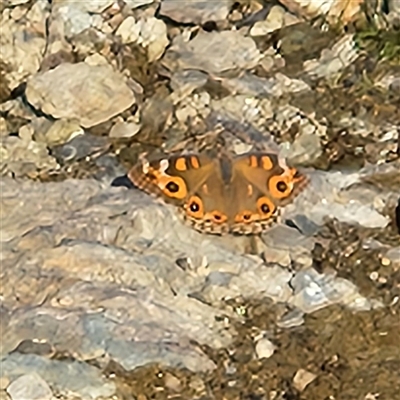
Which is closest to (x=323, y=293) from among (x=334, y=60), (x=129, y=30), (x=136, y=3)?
(x=334, y=60)

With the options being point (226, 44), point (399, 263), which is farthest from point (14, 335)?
point (226, 44)

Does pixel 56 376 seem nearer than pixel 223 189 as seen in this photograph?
Yes

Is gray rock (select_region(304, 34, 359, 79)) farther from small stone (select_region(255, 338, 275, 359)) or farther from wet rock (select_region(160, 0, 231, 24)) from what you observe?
small stone (select_region(255, 338, 275, 359))

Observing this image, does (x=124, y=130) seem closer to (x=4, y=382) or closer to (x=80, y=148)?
(x=80, y=148)

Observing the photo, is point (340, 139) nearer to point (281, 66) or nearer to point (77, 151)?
point (281, 66)

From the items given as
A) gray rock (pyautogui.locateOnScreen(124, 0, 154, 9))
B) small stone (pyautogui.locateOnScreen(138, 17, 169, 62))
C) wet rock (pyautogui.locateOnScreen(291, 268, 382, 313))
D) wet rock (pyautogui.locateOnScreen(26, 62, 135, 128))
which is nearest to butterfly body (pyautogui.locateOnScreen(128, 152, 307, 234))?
wet rock (pyautogui.locateOnScreen(291, 268, 382, 313))

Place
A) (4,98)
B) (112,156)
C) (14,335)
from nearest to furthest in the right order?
(14,335)
(112,156)
(4,98)
